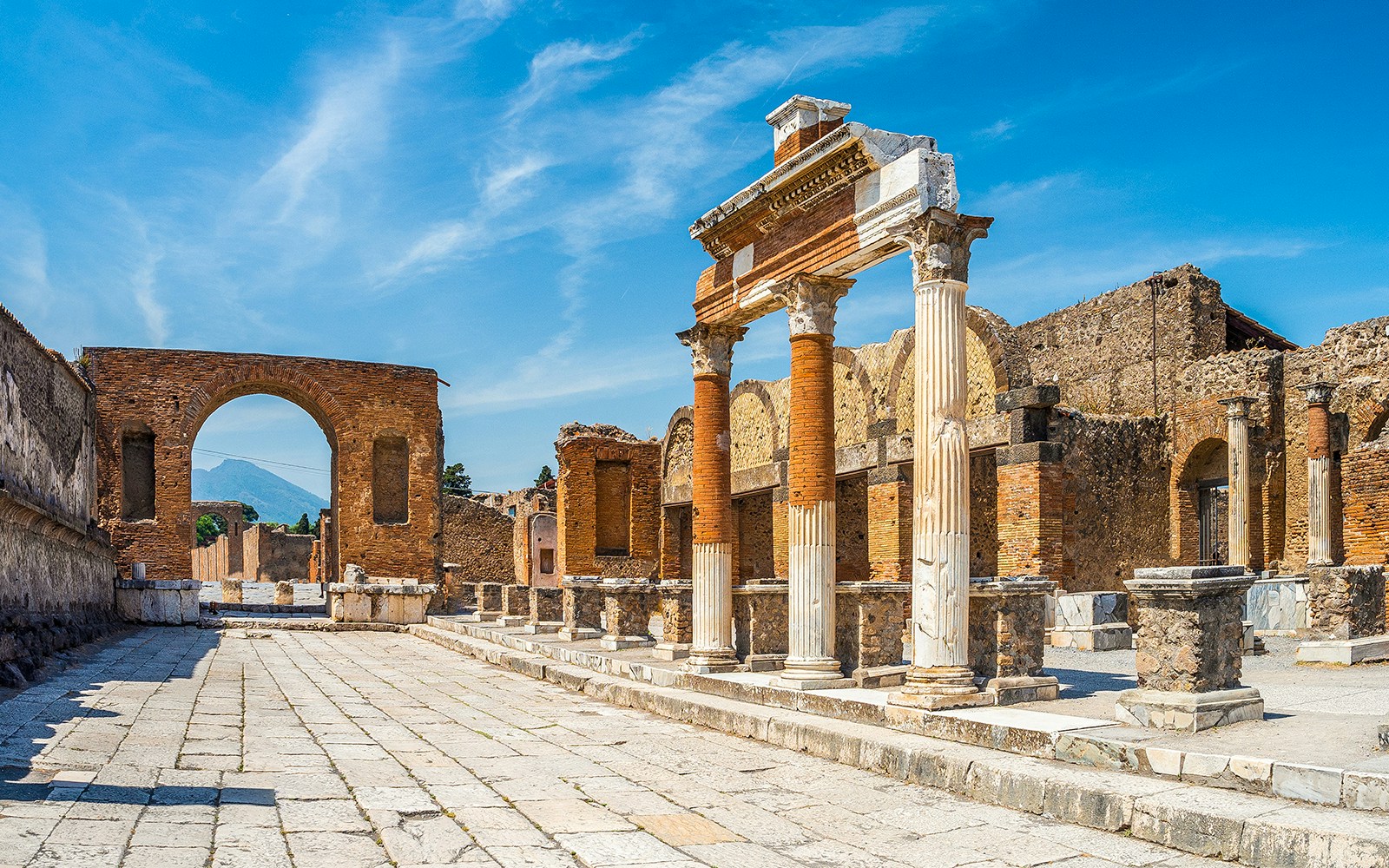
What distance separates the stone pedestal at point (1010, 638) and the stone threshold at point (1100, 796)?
1.18m

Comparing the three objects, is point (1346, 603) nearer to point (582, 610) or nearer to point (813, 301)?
point (813, 301)

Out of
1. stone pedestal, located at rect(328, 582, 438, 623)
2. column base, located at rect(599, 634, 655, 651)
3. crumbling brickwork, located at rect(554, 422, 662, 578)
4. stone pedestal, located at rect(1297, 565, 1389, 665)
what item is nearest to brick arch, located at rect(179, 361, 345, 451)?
stone pedestal, located at rect(328, 582, 438, 623)

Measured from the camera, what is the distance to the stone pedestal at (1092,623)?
42.0ft

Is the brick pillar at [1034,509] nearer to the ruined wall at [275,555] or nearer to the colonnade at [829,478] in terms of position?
the colonnade at [829,478]

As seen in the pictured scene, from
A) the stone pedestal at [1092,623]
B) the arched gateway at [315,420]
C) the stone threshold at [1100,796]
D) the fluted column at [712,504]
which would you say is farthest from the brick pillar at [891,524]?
the arched gateway at [315,420]

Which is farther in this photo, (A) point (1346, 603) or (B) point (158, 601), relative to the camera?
(B) point (158, 601)

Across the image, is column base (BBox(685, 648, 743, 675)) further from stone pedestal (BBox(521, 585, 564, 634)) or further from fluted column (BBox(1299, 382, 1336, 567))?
fluted column (BBox(1299, 382, 1336, 567))

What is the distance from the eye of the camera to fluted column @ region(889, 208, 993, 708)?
25.6 feet

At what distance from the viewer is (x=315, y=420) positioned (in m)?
26.4

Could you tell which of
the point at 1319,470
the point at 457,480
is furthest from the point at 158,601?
the point at 457,480

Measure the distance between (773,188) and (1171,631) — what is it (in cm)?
552

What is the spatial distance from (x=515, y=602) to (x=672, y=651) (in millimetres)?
8086

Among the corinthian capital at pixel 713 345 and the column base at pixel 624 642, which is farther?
the column base at pixel 624 642

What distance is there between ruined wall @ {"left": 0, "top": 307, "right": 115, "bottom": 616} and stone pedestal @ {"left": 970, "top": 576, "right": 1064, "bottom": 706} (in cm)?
862
